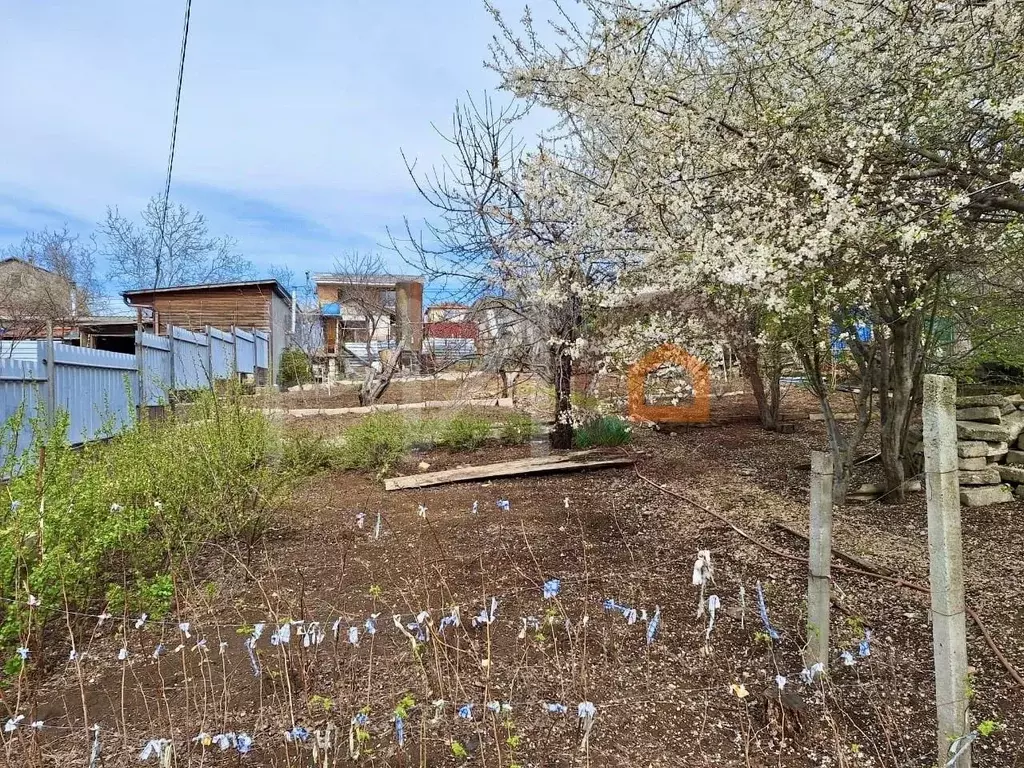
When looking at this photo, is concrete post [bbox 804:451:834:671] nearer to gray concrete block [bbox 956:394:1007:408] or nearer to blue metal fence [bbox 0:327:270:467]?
gray concrete block [bbox 956:394:1007:408]

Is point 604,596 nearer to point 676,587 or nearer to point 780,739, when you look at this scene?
point 676,587

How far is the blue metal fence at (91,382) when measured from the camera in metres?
4.52

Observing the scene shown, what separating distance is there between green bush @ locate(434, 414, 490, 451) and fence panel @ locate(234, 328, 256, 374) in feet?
29.3

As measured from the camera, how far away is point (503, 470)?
554 centimetres

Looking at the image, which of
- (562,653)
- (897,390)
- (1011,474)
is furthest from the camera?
(1011,474)

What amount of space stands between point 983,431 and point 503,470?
12.2 ft

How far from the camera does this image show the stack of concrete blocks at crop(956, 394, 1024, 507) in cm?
Result: 409

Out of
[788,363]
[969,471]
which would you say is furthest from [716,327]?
[969,471]

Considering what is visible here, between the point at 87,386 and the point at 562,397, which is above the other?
the point at 87,386

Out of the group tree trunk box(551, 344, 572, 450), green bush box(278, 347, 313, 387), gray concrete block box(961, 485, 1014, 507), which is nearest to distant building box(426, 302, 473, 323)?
tree trunk box(551, 344, 572, 450)

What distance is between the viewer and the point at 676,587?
296 cm

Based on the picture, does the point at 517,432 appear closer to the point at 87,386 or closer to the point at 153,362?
the point at 87,386

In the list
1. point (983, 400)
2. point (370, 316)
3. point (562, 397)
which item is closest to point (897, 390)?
point (983, 400)

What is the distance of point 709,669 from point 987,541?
233 cm
